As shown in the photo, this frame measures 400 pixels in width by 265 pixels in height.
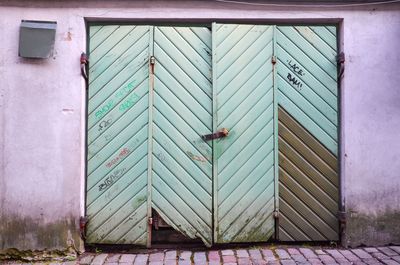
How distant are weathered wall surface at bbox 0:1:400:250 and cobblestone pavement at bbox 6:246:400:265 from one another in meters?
0.22

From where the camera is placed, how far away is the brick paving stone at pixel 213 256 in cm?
490

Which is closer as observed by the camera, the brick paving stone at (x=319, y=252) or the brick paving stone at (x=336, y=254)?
the brick paving stone at (x=336, y=254)

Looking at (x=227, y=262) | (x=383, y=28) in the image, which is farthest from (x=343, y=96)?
(x=227, y=262)

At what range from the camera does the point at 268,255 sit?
4977mm

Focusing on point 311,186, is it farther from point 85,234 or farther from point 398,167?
point 85,234

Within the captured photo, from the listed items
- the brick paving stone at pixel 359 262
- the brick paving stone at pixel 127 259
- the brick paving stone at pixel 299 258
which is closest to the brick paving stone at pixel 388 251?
the brick paving stone at pixel 359 262

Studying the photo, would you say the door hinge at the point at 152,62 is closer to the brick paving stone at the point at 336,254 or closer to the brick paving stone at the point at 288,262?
the brick paving stone at the point at 288,262

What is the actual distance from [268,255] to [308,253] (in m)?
0.45

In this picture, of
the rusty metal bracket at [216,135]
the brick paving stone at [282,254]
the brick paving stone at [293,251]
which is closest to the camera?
the brick paving stone at [282,254]

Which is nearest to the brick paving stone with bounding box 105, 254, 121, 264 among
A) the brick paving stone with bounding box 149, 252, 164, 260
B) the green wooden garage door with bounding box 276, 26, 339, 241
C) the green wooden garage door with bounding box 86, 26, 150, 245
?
the green wooden garage door with bounding box 86, 26, 150, 245

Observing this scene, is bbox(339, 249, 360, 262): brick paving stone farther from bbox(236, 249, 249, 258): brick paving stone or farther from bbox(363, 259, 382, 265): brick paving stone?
bbox(236, 249, 249, 258): brick paving stone

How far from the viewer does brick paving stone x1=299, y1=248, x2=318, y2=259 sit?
4.95 metres

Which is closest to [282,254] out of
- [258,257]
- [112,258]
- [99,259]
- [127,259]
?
[258,257]

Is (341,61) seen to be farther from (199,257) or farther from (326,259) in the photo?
(199,257)
